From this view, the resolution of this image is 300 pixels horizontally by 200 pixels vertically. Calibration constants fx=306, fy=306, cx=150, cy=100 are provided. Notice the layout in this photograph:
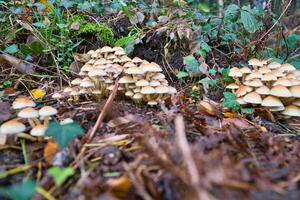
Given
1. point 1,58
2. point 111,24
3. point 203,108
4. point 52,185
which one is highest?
point 111,24

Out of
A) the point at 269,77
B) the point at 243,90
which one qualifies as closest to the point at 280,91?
the point at 269,77

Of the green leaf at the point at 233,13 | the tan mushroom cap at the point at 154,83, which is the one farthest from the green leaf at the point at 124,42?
the green leaf at the point at 233,13

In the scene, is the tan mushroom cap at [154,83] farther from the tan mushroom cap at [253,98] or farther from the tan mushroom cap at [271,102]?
the tan mushroom cap at [271,102]

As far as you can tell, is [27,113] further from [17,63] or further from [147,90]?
[17,63]

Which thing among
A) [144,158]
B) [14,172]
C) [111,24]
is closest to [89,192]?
[144,158]

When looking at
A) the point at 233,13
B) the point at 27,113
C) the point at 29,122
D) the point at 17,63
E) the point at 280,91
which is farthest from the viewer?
the point at 233,13

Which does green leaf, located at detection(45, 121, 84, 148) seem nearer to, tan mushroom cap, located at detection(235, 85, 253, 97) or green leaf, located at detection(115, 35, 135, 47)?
tan mushroom cap, located at detection(235, 85, 253, 97)

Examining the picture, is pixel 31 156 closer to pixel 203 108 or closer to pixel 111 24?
pixel 203 108
